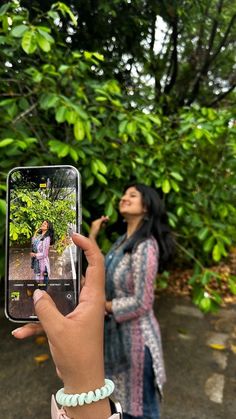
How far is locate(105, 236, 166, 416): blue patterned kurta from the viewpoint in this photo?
1848 millimetres

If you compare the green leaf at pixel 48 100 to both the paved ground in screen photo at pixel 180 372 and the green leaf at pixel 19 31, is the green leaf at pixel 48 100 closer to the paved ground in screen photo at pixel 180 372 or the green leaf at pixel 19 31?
the green leaf at pixel 19 31

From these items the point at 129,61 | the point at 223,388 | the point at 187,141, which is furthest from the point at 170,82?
the point at 223,388

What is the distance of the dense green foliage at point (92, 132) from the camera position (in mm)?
Result: 1838

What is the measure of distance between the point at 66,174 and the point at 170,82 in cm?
372

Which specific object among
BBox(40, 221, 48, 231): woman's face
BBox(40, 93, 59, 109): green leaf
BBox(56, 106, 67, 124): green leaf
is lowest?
BBox(40, 221, 48, 231): woman's face

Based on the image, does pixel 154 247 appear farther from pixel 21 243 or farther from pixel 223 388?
pixel 223 388

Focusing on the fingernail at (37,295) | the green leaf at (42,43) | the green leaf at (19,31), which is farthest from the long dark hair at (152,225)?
the fingernail at (37,295)

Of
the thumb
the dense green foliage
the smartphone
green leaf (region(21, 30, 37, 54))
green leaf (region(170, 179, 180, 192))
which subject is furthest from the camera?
green leaf (region(170, 179, 180, 192))

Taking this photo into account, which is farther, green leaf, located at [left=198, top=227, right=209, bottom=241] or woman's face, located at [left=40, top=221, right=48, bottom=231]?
green leaf, located at [left=198, top=227, right=209, bottom=241]

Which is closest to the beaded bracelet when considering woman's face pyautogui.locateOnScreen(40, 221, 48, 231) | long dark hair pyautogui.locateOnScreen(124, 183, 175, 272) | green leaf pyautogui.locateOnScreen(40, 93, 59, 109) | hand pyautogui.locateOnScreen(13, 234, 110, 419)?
hand pyautogui.locateOnScreen(13, 234, 110, 419)

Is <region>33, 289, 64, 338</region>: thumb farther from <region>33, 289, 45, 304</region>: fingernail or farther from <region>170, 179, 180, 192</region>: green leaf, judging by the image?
<region>170, 179, 180, 192</region>: green leaf

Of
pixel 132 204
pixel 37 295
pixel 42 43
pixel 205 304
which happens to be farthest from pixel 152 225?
pixel 37 295

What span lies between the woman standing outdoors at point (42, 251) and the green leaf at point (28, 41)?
1022 millimetres

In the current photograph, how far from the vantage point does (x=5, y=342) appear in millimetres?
3393
